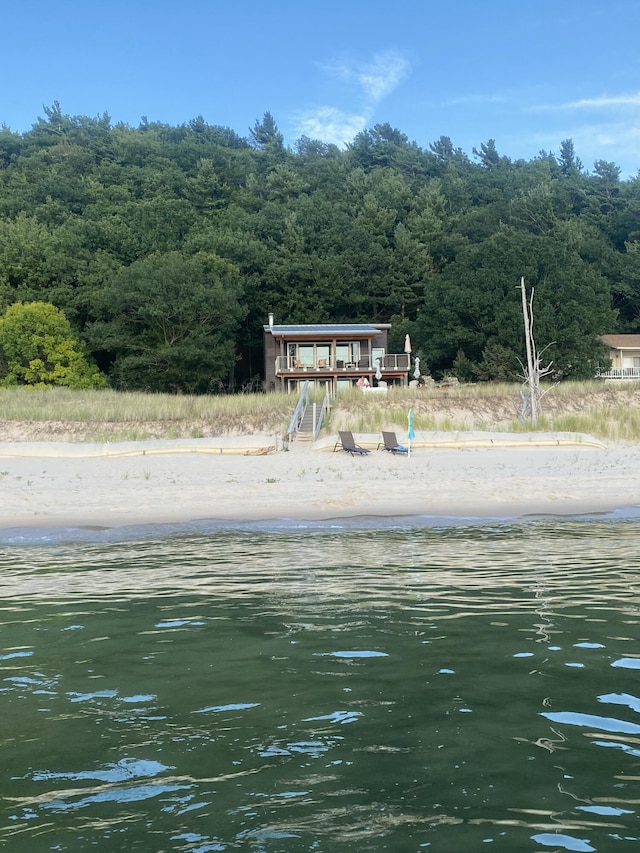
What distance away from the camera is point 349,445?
2216 cm

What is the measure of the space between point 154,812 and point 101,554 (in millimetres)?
8237

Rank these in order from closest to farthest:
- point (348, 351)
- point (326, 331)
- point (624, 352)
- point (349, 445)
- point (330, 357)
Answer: point (349, 445), point (326, 331), point (330, 357), point (348, 351), point (624, 352)

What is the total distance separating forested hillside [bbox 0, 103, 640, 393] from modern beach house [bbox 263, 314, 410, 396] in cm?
341

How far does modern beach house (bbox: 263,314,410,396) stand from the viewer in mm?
44406

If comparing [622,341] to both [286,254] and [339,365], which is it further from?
[286,254]

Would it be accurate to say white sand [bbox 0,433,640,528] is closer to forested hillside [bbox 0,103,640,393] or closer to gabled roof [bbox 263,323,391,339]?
gabled roof [bbox 263,323,391,339]

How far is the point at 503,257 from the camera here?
4944 centimetres

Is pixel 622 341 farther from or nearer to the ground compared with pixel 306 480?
farther from the ground

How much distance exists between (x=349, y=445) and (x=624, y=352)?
39.9 metres

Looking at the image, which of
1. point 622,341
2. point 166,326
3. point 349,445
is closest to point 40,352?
point 166,326

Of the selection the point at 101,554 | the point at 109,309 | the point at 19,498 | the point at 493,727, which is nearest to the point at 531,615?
the point at 493,727

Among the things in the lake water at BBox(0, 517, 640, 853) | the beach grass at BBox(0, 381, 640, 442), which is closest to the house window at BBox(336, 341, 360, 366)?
the beach grass at BBox(0, 381, 640, 442)

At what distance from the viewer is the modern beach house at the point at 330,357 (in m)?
44.4

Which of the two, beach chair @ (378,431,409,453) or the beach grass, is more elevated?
the beach grass
